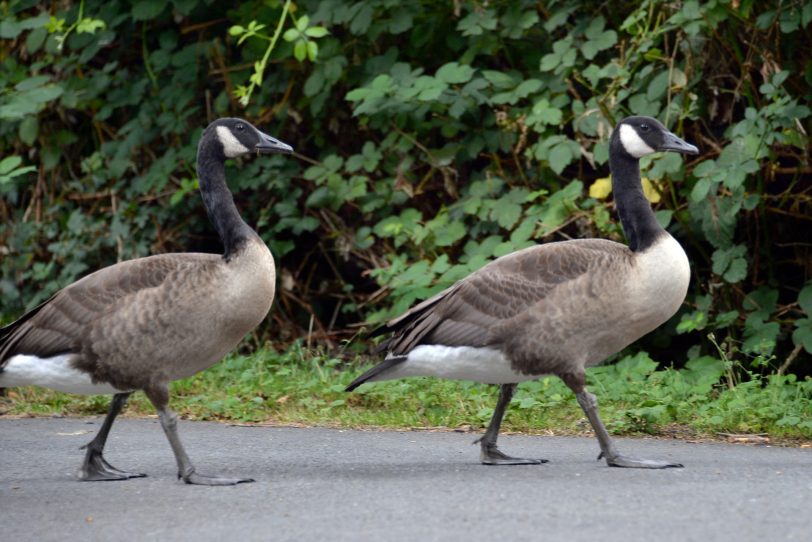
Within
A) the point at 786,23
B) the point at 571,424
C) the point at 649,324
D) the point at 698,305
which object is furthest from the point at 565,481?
the point at 786,23

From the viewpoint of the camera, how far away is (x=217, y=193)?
6.75 meters

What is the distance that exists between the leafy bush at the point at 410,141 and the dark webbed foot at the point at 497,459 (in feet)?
7.21

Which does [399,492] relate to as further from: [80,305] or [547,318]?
[80,305]

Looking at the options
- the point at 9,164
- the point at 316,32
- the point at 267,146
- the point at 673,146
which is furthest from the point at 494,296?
the point at 9,164

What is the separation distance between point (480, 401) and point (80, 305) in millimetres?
2924

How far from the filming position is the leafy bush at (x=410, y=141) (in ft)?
29.7

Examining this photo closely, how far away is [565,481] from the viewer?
18.8 feet

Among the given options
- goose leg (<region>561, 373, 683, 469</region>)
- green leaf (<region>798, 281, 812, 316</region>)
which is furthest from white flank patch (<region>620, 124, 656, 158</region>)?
green leaf (<region>798, 281, 812, 316</region>)

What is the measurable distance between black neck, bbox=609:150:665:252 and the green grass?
128 centimetres

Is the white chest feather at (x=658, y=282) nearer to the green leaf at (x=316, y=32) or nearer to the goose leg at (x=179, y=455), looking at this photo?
the goose leg at (x=179, y=455)

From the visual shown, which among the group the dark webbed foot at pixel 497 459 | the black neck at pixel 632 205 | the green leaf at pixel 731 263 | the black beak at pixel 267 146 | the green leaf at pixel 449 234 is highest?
the black beak at pixel 267 146

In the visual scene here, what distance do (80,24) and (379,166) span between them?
2.87 meters

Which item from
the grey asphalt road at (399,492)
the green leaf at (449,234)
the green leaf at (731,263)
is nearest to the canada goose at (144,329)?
the grey asphalt road at (399,492)

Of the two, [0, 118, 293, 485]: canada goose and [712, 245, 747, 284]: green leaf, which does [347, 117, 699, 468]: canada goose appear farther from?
[712, 245, 747, 284]: green leaf
